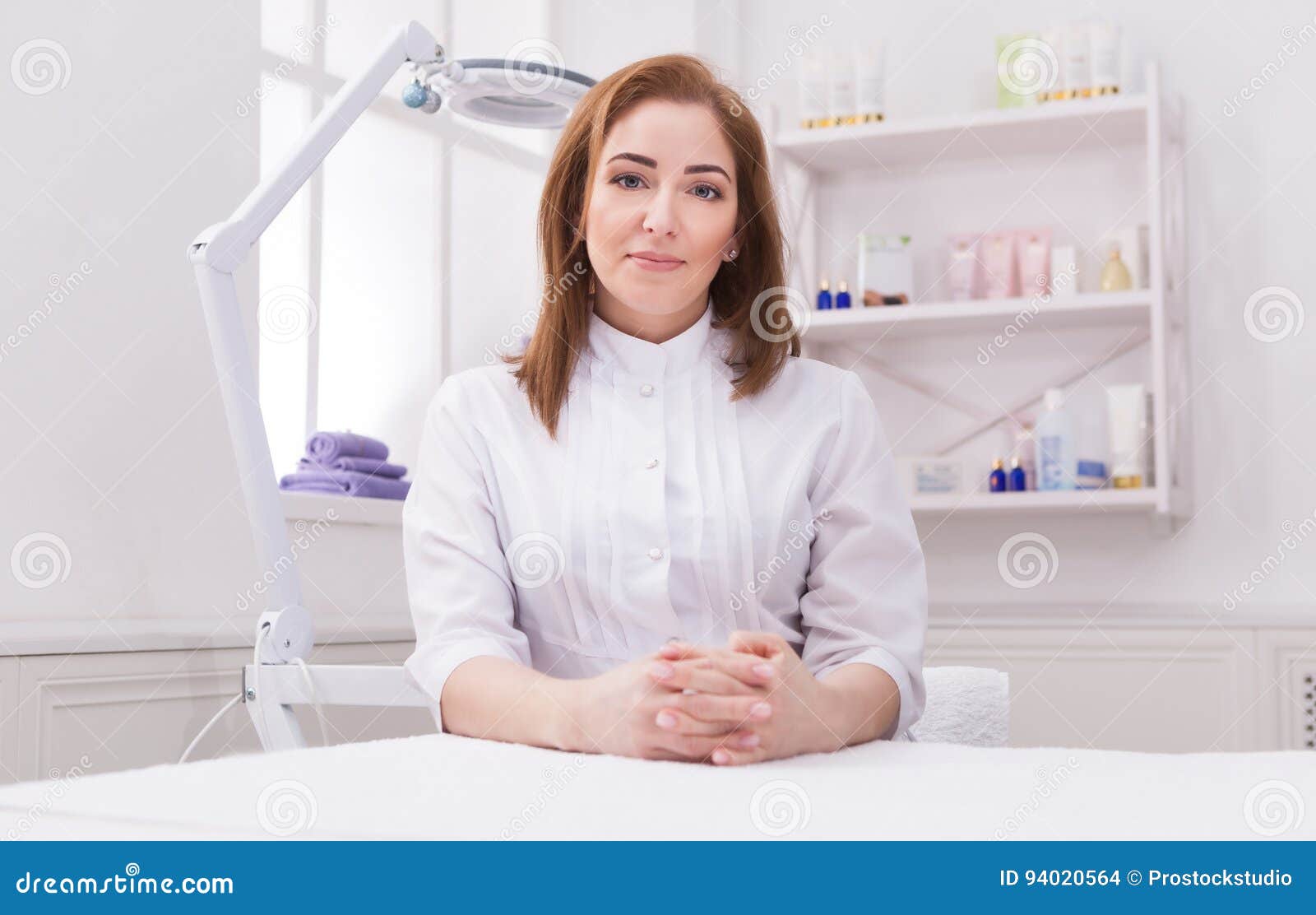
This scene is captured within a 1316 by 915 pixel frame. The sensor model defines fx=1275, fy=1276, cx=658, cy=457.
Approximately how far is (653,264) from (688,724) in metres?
0.48

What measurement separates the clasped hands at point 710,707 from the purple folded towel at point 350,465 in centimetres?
155

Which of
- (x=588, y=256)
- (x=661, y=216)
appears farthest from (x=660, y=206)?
(x=588, y=256)

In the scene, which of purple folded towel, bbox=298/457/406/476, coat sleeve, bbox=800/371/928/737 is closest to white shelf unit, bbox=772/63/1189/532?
purple folded towel, bbox=298/457/406/476

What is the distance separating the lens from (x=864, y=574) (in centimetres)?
109

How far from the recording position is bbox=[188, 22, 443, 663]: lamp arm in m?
1.46

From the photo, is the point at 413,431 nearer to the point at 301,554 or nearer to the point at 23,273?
the point at 301,554

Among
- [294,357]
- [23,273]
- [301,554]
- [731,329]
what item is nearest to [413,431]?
[294,357]

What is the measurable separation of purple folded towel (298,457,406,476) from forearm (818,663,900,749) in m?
1.49

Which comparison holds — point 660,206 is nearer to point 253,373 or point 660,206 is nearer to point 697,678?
point 697,678

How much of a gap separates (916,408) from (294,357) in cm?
136

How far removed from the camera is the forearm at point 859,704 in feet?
Result: 2.95

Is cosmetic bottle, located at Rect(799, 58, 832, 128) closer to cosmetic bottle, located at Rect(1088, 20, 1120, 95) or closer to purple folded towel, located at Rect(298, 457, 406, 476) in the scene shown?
cosmetic bottle, located at Rect(1088, 20, 1120, 95)

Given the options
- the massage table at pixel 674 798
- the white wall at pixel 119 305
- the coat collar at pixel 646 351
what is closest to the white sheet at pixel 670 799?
the massage table at pixel 674 798
